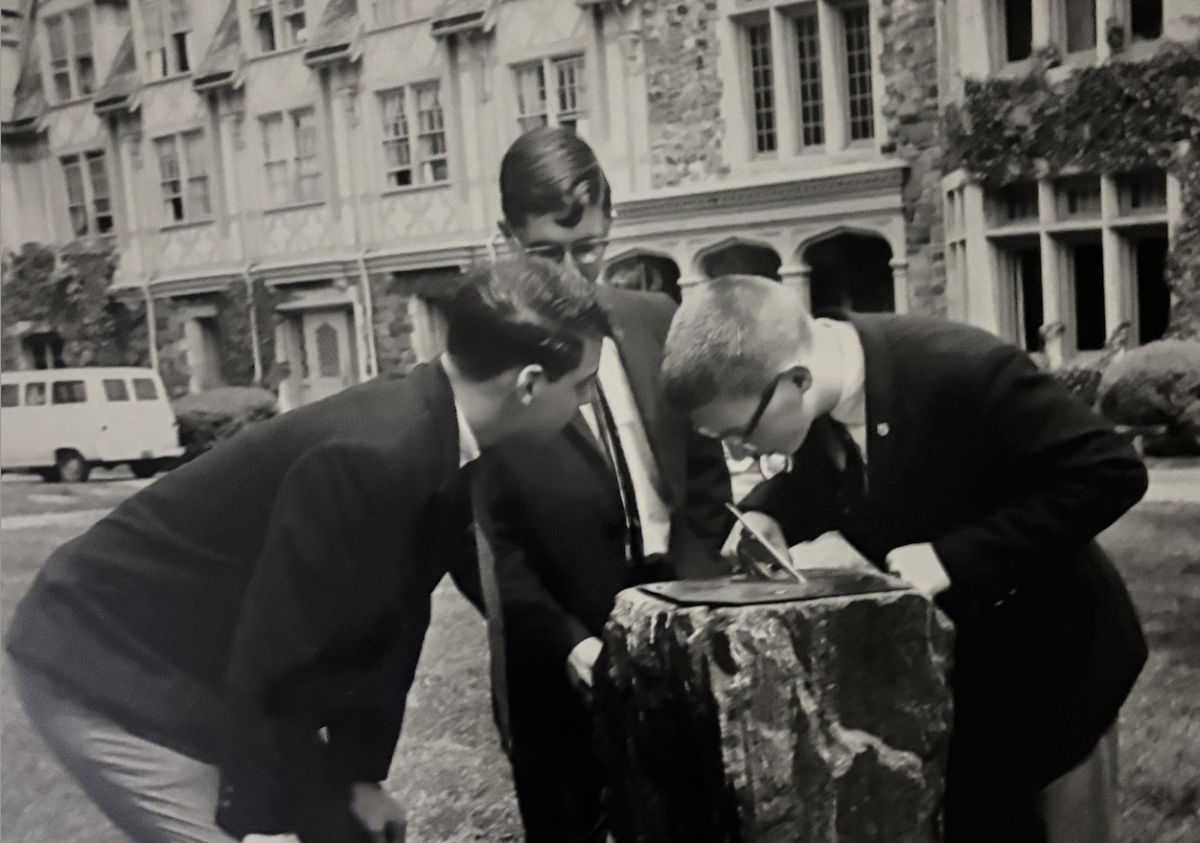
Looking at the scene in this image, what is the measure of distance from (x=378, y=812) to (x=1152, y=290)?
68.2 inches

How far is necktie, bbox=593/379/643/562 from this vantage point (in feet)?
7.30

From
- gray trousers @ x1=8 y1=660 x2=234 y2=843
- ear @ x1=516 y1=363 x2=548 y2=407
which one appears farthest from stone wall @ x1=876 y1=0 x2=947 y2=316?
gray trousers @ x1=8 y1=660 x2=234 y2=843

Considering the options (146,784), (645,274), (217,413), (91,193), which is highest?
(91,193)

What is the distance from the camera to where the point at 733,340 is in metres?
2.09

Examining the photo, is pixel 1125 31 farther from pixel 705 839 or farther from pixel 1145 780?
pixel 705 839

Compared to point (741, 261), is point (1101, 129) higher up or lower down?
higher up

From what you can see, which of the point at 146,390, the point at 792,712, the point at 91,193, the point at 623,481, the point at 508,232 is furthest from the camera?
the point at 91,193

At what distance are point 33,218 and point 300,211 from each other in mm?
617

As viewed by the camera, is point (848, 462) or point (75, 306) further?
point (75, 306)

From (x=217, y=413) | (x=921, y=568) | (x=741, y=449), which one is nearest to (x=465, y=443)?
(x=741, y=449)

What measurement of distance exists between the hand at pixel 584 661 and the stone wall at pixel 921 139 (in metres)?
0.85

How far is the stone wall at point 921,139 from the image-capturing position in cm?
213

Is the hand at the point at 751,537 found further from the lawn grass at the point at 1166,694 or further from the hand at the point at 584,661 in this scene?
the lawn grass at the point at 1166,694

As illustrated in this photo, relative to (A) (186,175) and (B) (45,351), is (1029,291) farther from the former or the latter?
(B) (45,351)
